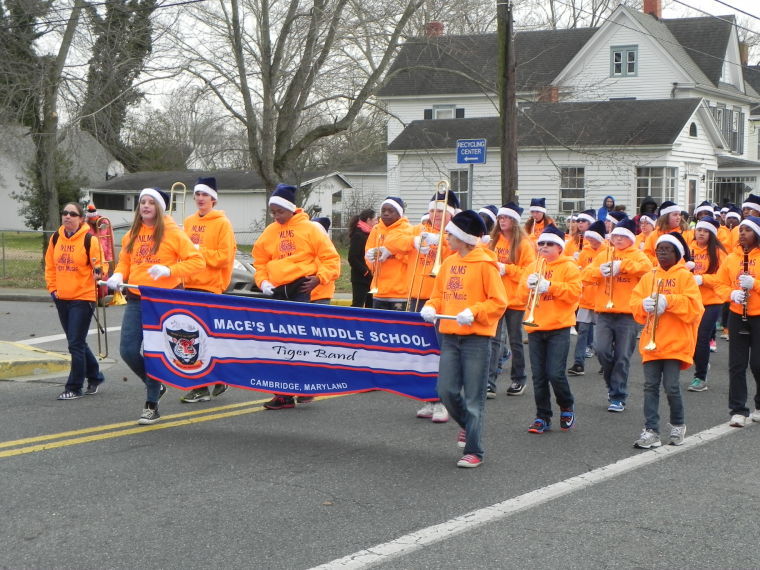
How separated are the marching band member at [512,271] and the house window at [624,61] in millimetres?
33332

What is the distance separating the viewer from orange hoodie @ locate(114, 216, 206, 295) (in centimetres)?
845

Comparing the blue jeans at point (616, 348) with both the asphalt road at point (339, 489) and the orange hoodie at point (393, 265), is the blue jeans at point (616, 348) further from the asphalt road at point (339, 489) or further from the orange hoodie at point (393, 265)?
the orange hoodie at point (393, 265)

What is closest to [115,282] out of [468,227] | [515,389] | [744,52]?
[468,227]

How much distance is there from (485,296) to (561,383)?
65.4 inches

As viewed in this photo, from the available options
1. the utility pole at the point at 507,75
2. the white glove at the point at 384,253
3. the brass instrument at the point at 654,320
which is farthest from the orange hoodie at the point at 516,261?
the utility pole at the point at 507,75

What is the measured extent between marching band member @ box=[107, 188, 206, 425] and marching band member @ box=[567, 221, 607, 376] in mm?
4607

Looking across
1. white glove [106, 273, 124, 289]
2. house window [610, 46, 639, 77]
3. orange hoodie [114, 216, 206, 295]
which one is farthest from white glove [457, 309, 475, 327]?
house window [610, 46, 639, 77]

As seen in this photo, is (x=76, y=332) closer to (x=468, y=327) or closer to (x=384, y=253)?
(x=384, y=253)

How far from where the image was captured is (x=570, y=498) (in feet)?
20.6

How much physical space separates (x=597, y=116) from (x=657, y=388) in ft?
90.2

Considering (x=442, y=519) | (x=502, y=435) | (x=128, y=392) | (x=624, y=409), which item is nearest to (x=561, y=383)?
(x=502, y=435)

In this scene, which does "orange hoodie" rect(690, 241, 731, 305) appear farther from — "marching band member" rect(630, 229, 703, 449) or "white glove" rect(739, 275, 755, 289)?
"marching band member" rect(630, 229, 703, 449)

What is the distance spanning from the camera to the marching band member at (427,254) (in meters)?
9.09

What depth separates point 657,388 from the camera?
7.83 meters
